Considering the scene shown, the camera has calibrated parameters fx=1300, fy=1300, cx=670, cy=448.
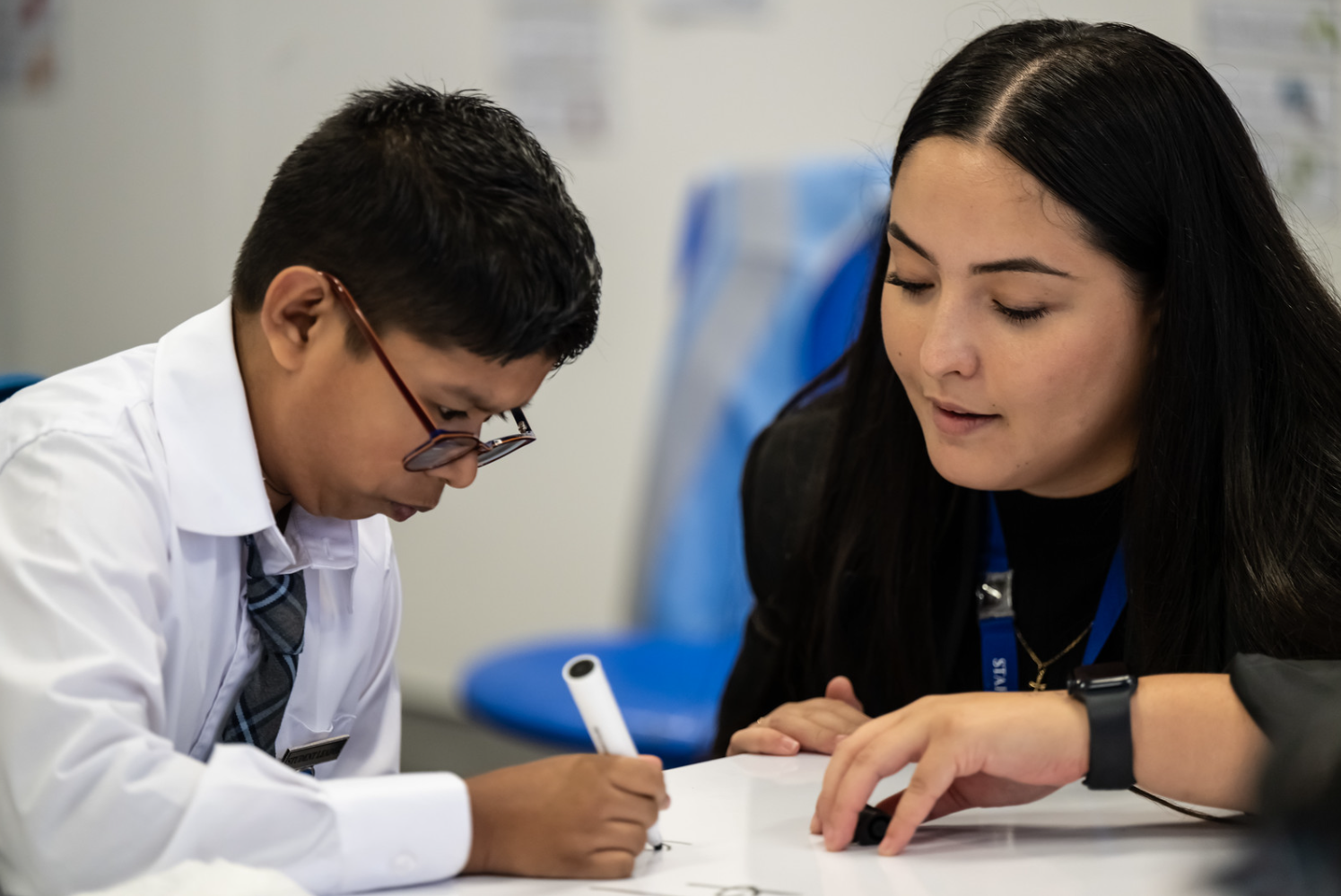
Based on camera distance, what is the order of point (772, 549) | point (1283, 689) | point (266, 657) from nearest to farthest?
point (1283, 689) → point (266, 657) → point (772, 549)

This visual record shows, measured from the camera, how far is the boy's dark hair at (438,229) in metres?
1.06

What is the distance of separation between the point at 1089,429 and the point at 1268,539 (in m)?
0.20

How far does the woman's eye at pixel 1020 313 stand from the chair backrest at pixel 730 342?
5.30 feet

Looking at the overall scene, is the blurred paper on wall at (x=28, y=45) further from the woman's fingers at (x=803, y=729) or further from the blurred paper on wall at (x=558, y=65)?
the woman's fingers at (x=803, y=729)

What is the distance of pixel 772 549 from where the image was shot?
1.70 m

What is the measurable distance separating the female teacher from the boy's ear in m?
0.56

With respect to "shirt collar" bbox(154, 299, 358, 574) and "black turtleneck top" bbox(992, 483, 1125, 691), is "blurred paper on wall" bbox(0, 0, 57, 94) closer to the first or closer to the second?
"shirt collar" bbox(154, 299, 358, 574)

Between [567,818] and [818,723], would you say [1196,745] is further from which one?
[567,818]

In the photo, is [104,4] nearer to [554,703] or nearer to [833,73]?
[833,73]

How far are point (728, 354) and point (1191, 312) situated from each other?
1790mm

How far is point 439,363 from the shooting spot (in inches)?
42.0

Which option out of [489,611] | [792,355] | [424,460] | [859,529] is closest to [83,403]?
[424,460]

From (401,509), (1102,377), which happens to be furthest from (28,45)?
(1102,377)

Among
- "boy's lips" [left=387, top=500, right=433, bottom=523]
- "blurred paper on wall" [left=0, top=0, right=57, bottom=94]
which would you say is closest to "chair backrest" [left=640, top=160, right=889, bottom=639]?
"boy's lips" [left=387, top=500, right=433, bottom=523]
